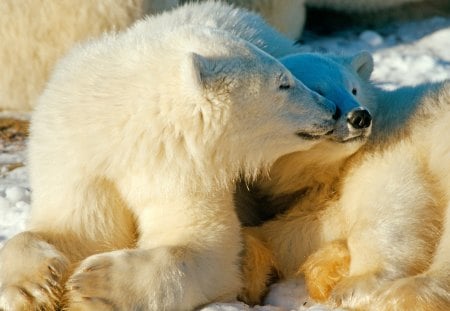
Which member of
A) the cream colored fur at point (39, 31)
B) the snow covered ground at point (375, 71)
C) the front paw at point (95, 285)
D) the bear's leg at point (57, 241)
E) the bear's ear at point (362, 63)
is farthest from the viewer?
the cream colored fur at point (39, 31)

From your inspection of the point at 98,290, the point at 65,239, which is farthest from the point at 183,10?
the point at 98,290

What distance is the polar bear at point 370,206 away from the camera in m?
2.63

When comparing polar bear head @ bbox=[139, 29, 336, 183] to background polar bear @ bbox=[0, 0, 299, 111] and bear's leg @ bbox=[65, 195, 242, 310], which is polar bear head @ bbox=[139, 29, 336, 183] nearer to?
bear's leg @ bbox=[65, 195, 242, 310]

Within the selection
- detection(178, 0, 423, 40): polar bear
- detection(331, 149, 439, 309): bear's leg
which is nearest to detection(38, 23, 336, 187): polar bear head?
detection(331, 149, 439, 309): bear's leg

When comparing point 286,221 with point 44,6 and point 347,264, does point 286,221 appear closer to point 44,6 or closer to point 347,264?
point 347,264

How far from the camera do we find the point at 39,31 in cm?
427

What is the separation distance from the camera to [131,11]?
13.7 ft

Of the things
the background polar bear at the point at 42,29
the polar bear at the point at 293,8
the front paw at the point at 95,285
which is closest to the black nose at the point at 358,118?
the front paw at the point at 95,285

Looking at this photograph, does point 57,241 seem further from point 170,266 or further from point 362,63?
point 362,63

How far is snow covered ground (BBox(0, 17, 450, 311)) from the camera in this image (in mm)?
2873

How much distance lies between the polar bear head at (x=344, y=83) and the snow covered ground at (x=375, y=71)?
46 centimetres

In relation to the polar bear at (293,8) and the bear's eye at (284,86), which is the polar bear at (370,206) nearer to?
the bear's eye at (284,86)

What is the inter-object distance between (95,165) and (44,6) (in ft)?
5.38

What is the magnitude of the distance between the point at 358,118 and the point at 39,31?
6.11ft
